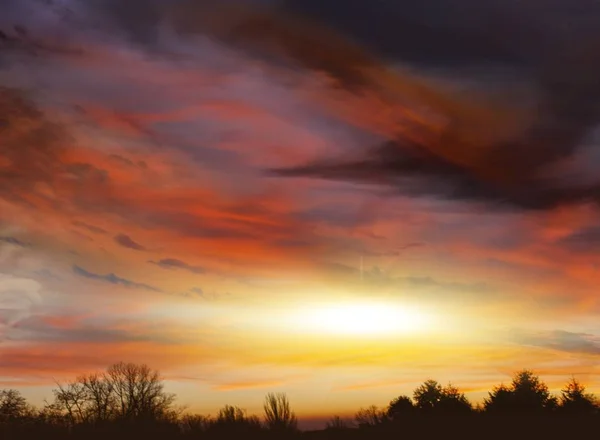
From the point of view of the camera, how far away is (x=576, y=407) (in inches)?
2601

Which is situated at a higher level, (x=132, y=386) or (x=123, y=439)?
(x=132, y=386)

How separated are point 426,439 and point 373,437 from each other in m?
2.78

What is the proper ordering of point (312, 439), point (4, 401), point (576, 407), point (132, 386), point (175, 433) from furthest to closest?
point (132, 386)
point (4, 401)
point (576, 407)
point (175, 433)
point (312, 439)

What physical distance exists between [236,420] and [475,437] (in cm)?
1279

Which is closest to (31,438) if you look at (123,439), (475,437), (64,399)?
(123,439)

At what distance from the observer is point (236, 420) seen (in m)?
37.6

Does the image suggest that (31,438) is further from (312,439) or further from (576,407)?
(576,407)

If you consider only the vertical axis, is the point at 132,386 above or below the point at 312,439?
above

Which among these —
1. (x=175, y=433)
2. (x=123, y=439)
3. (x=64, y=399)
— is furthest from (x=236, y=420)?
(x=64, y=399)

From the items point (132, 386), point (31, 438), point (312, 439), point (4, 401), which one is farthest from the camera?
point (132, 386)

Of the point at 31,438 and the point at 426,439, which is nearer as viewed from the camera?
the point at 426,439

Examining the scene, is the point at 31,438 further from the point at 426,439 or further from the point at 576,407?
the point at 576,407

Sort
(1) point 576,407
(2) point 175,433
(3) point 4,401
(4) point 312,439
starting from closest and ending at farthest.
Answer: (4) point 312,439 → (2) point 175,433 → (1) point 576,407 → (3) point 4,401

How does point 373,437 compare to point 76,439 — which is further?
point 76,439
